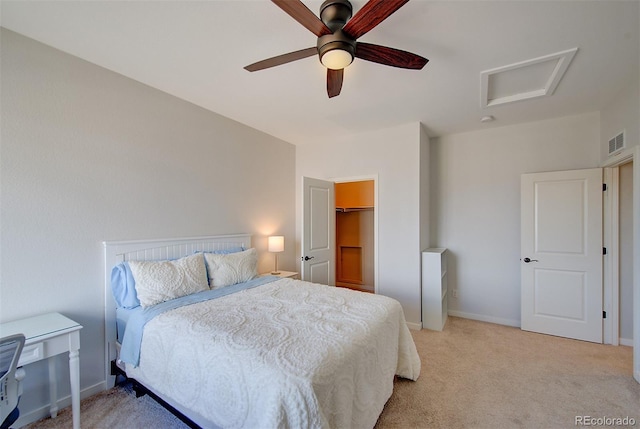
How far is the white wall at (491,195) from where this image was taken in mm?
3365

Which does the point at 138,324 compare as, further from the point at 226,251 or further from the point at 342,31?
the point at 342,31

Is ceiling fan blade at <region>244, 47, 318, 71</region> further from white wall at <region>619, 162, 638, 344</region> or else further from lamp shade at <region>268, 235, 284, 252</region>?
white wall at <region>619, 162, 638, 344</region>

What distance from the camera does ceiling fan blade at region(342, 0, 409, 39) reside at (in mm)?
1260

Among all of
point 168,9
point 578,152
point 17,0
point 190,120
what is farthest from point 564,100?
point 17,0

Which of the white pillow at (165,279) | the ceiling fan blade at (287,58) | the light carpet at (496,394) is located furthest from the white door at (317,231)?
the ceiling fan blade at (287,58)

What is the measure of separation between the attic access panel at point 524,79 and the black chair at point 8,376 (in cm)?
350

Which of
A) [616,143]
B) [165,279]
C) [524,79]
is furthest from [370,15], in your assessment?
[616,143]

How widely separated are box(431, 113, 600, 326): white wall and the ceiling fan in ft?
8.54

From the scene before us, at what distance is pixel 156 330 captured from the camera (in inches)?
72.0

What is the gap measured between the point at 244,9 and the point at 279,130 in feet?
7.21

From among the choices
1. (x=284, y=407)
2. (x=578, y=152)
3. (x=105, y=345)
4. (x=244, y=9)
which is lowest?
(x=105, y=345)

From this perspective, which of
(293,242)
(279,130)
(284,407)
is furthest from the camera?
(293,242)

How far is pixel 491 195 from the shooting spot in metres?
3.75

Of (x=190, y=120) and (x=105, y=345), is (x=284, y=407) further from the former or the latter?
(x=190, y=120)
